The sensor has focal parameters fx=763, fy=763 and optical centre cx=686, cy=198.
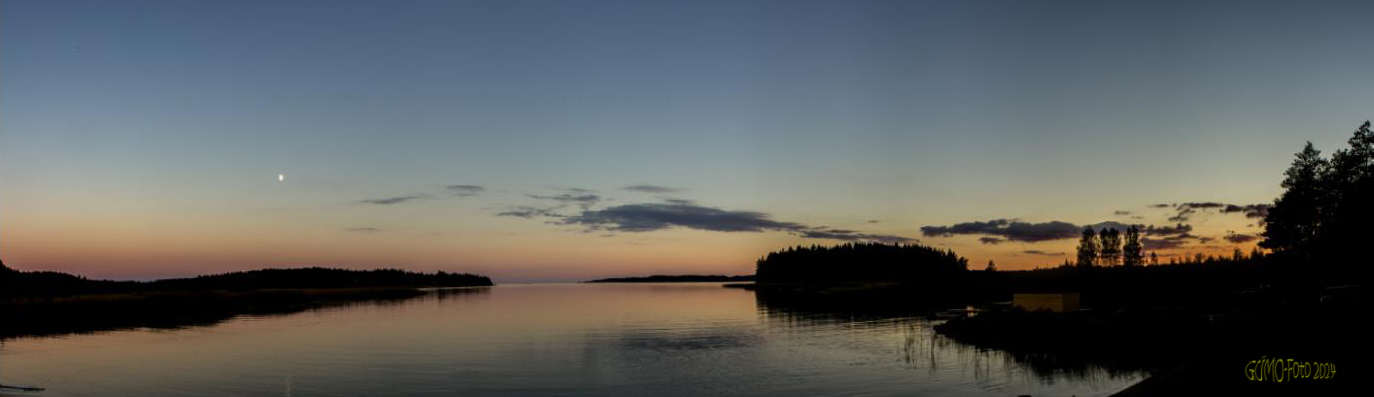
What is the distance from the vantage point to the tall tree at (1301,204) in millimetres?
97062

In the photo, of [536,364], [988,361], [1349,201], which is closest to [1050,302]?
[988,361]

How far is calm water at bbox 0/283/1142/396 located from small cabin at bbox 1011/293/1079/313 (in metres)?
10.1

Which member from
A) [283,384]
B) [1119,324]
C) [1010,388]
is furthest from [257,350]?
[1119,324]

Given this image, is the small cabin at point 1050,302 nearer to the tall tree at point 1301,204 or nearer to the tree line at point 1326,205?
the tree line at point 1326,205

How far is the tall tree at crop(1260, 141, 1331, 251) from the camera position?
97062 mm

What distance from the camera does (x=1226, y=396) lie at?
19.7 meters

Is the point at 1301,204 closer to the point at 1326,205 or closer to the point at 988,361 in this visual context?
the point at 1326,205

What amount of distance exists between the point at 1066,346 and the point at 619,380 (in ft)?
110

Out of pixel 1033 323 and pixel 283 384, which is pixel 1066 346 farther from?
pixel 283 384

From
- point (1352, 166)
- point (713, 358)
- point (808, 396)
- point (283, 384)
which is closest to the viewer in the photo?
point (808, 396)

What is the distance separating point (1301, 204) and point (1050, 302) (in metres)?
51.0

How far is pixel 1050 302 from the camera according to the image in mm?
73000

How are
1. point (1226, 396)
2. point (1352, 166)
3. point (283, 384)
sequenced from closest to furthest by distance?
1. point (1226, 396)
2. point (283, 384)
3. point (1352, 166)

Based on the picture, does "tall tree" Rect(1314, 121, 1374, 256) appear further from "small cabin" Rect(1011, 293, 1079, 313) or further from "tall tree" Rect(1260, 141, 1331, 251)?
"small cabin" Rect(1011, 293, 1079, 313)
